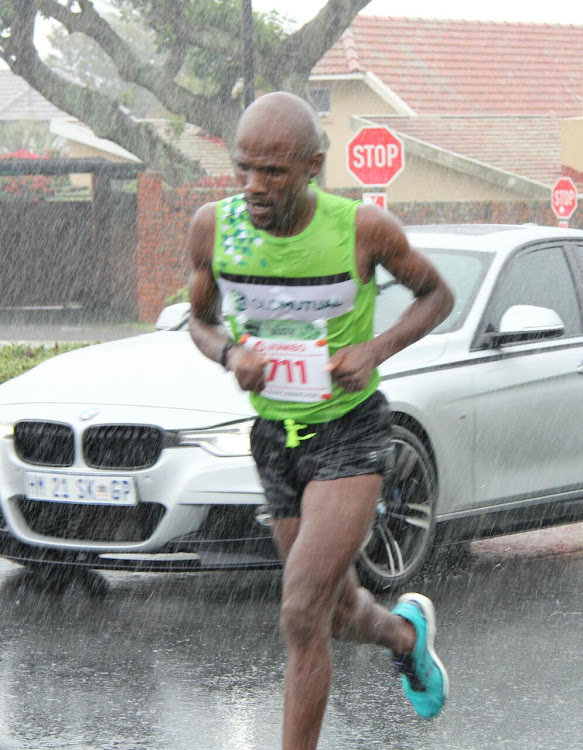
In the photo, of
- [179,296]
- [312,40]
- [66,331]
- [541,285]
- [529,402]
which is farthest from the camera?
[312,40]

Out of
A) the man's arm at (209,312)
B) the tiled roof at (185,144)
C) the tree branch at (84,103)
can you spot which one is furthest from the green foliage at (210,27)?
the man's arm at (209,312)

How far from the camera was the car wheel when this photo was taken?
20.6 ft

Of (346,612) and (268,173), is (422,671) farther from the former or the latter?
(268,173)

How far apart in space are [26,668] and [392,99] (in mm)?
33666

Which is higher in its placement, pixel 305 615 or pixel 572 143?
pixel 305 615

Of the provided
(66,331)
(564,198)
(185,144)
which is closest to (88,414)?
(564,198)

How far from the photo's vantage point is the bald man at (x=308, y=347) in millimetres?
3840

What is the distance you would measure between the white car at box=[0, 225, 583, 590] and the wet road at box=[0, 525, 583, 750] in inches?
9.6

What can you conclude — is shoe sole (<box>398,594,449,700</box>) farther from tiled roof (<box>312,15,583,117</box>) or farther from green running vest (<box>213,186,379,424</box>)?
tiled roof (<box>312,15,583,117</box>)

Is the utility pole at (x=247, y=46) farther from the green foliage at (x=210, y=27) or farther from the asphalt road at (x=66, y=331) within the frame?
the green foliage at (x=210, y=27)

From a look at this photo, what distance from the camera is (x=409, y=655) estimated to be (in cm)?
432

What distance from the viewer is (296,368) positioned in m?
3.99

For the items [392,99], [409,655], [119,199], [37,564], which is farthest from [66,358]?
[392,99]

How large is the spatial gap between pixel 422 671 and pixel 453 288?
3071 millimetres
